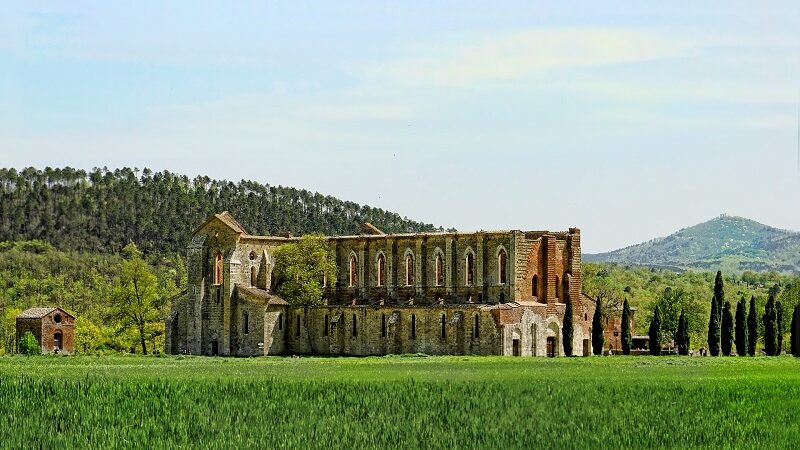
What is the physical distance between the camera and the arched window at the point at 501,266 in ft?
315

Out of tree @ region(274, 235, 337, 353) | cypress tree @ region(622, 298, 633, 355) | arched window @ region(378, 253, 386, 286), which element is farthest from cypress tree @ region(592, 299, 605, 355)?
tree @ region(274, 235, 337, 353)

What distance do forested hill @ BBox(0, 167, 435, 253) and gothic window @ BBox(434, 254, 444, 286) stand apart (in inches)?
2144

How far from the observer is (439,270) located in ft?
329

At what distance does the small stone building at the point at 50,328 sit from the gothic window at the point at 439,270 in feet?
85.8

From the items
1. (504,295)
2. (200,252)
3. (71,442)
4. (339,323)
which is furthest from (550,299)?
(71,442)

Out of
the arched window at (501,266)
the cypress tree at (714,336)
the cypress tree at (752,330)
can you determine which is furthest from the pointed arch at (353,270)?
the cypress tree at (752,330)

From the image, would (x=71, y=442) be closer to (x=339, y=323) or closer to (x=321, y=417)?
(x=321, y=417)

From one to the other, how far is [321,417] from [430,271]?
185 feet

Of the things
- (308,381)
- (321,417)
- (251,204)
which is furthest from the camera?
(251,204)

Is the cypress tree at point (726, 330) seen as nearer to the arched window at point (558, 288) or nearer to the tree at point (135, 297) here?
the arched window at point (558, 288)

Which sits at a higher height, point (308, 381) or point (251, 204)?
point (251, 204)

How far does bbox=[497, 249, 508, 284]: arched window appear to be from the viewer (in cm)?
9588

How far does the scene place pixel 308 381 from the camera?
54.7m

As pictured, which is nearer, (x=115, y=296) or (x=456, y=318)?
(x=456, y=318)
